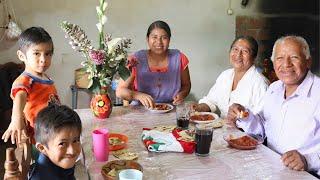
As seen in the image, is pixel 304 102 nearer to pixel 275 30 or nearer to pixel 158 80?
pixel 158 80

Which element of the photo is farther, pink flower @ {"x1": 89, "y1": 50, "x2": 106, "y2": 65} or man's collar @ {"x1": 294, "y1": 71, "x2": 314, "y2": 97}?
pink flower @ {"x1": 89, "y1": 50, "x2": 106, "y2": 65}

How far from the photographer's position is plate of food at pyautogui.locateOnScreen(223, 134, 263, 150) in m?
1.66

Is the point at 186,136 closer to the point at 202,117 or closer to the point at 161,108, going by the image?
the point at 202,117

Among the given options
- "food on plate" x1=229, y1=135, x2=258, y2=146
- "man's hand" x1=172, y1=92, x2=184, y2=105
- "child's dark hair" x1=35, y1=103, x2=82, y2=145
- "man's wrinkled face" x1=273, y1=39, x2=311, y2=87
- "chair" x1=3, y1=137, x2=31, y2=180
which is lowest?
"food on plate" x1=229, y1=135, x2=258, y2=146

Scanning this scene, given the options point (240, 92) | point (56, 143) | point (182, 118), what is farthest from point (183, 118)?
point (56, 143)

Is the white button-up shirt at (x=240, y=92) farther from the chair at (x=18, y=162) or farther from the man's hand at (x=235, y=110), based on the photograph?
the chair at (x=18, y=162)

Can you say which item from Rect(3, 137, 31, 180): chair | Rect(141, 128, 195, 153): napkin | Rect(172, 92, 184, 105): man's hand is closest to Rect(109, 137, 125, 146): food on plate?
Rect(141, 128, 195, 153): napkin

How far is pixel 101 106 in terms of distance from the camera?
2053 mm

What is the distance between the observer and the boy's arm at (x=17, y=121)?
1667 millimetres

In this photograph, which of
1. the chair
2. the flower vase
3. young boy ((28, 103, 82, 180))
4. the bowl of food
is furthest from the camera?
the flower vase

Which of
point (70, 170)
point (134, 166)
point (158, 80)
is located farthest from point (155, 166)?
point (158, 80)

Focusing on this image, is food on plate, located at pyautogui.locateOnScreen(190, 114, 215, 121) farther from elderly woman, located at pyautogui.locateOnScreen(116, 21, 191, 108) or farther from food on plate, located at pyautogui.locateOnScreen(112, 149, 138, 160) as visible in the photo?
food on plate, located at pyautogui.locateOnScreen(112, 149, 138, 160)

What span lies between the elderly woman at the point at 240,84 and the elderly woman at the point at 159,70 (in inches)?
8.9

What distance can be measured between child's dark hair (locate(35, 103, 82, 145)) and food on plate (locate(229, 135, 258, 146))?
2.50 ft
